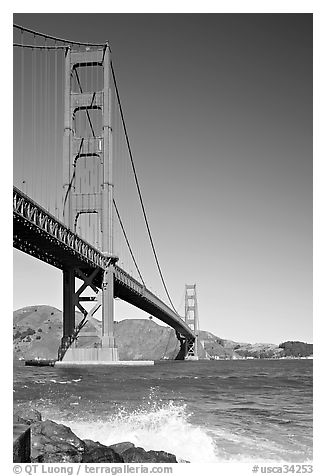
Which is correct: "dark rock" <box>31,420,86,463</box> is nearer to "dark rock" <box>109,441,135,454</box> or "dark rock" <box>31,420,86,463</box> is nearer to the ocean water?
"dark rock" <box>109,441,135,454</box>

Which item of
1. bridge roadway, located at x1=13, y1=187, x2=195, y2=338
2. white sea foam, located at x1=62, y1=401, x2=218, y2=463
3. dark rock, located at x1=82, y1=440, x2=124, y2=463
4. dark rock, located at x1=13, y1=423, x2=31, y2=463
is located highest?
bridge roadway, located at x1=13, y1=187, x2=195, y2=338

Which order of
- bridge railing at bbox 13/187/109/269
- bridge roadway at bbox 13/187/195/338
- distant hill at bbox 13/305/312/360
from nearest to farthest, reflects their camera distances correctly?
distant hill at bbox 13/305/312/360
bridge railing at bbox 13/187/109/269
bridge roadway at bbox 13/187/195/338

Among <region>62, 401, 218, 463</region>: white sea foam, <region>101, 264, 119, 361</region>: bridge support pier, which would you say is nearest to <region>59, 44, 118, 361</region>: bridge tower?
<region>101, 264, 119, 361</region>: bridge support pier

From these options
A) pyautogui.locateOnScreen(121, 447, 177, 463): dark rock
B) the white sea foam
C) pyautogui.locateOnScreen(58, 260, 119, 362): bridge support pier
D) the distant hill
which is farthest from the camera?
pyautogui.locateOnScreen(58, 260, 119, 362): bridge support pier

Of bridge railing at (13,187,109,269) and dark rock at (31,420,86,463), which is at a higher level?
bridge railing at (13,187,109,269)

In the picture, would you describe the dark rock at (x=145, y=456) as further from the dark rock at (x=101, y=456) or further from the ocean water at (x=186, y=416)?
the ocean water at (x=186, y=416)
